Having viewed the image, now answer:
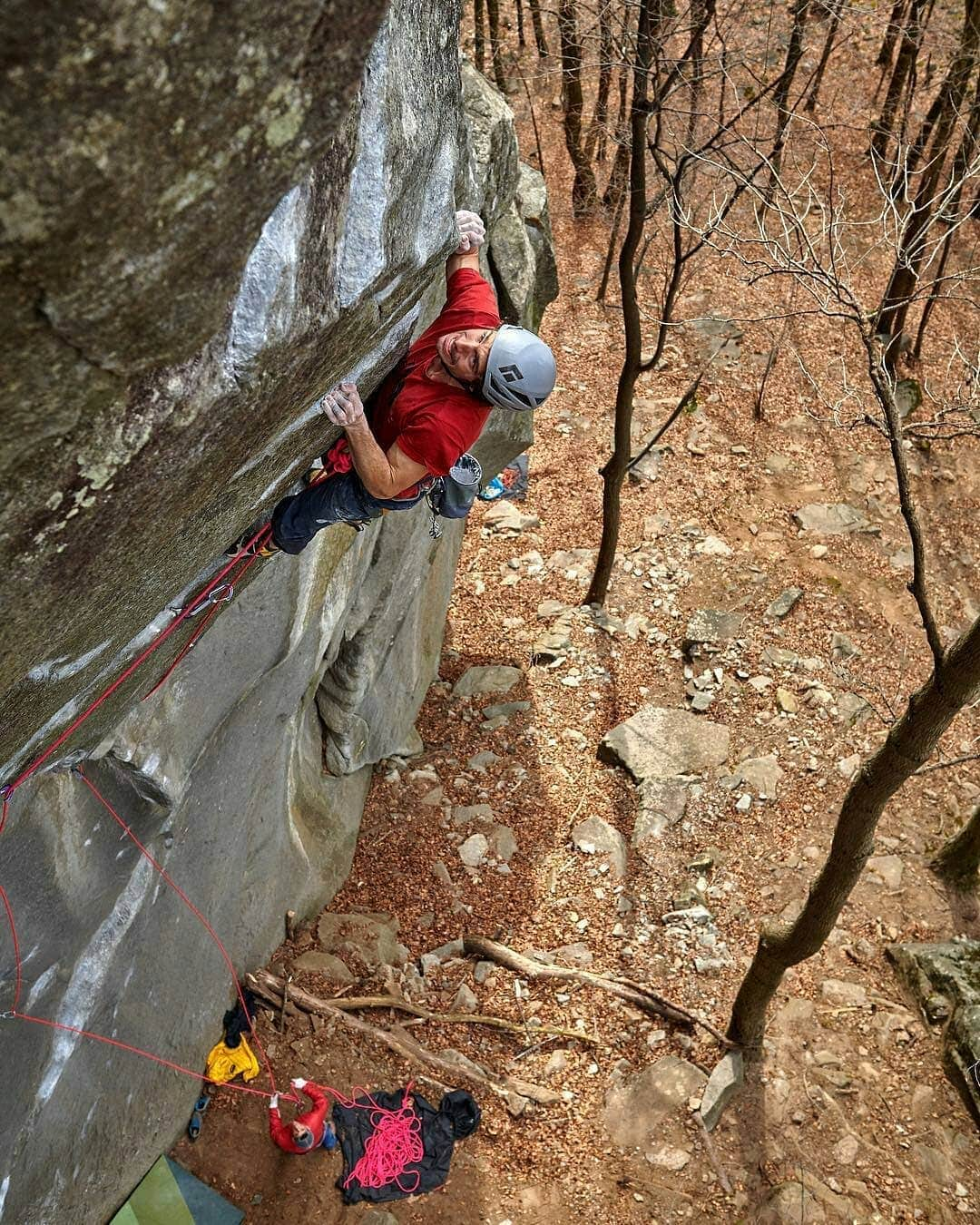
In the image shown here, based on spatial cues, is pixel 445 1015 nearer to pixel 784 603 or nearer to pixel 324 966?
pixel 324 966

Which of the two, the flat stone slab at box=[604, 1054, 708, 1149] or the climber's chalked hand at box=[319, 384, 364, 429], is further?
the flat stone slab at box=[604, 1054, 708, 1149]

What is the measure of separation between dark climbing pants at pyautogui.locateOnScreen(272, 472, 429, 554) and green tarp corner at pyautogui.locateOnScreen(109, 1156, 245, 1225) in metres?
4.45

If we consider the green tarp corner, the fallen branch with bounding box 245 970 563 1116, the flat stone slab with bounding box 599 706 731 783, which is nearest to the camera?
the green tarp corner

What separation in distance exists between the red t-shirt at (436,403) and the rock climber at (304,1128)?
4.60 m

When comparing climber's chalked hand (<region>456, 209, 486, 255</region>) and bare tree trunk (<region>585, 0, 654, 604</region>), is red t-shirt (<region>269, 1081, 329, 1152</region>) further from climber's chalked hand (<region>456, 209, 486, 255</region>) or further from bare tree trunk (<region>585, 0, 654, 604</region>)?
bare tree trunk (<region>585, 0, 654, 604</region>)

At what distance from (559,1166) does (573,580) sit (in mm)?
6719

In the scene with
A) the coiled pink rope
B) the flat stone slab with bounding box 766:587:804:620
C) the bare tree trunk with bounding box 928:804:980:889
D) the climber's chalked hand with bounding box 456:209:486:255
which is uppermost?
the climber's chalked hand with bounding box 456:209:486:255

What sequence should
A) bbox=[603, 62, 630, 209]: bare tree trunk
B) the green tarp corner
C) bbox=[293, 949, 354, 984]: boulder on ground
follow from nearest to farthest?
the green tarp corner → bbox=[293, 949, 354, 984]: boulder on ground → bbox=[603, 62, 630, 209]: bare tree trunk

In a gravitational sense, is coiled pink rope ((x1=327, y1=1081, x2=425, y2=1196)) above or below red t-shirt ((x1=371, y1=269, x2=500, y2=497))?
below

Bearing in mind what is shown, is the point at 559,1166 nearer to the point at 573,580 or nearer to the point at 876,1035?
the point at 876,1035

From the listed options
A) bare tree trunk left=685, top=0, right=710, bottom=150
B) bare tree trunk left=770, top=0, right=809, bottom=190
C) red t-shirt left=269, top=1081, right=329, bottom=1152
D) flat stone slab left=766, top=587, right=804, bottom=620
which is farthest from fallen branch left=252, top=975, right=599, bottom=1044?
bare tree trunk left=685, top=0, right=710, bottom=150

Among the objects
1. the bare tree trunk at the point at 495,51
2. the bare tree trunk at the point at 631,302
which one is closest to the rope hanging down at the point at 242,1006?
the bare tree trunk at the point at 631,302

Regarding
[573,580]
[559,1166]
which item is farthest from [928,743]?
[573,580]

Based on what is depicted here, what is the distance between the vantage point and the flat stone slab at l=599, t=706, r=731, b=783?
9.98 meters
